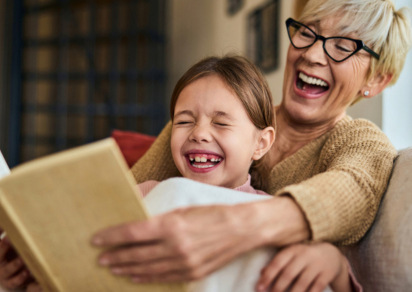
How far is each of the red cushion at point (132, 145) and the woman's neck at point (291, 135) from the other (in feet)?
2.31

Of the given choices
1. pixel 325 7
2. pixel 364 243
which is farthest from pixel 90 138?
pixel 364 243

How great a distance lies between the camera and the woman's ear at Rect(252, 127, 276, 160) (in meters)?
1.37

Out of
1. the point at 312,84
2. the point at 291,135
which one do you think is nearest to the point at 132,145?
the point at 291,135

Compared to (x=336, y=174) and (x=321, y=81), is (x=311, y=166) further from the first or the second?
(x=336, y=174)

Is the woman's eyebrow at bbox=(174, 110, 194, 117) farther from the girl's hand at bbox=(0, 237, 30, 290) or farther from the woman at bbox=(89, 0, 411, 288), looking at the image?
the girl's hand at bbox=(0, 237, 30, 290)

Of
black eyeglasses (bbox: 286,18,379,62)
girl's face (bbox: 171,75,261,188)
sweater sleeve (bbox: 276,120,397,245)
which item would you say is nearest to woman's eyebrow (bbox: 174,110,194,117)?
girl's face (bbox: 171,75,261,188)

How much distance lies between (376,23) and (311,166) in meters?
0.50

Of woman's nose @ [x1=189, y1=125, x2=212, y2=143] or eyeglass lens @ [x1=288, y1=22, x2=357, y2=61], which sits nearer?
woman's nose @ [x1=189, y1=125, x2=212, y2=143]

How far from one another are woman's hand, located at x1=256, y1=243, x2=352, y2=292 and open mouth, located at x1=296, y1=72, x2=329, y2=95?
0.81 meters

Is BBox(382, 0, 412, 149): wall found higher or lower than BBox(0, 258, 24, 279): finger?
higher

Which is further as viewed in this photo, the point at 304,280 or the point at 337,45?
the point at 337,45

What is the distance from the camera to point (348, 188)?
94cm

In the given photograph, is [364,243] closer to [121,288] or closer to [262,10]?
[121,288]

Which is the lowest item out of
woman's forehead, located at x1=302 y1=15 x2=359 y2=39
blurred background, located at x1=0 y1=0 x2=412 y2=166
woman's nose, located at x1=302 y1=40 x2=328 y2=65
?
blurred background, located at x1=0 y1=0 x2=412 y2=166
